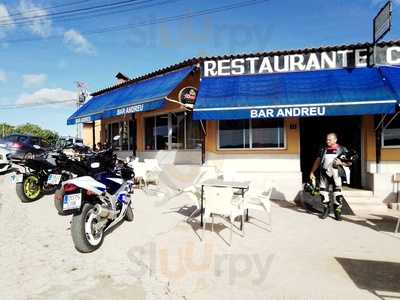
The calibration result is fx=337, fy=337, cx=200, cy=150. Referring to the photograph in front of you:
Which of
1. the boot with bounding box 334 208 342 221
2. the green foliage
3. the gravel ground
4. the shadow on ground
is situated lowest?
the shadow on ground

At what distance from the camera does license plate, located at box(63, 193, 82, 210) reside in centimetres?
522

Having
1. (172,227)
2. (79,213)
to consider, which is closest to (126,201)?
(172,227)

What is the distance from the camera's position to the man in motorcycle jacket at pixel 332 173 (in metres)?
7.63

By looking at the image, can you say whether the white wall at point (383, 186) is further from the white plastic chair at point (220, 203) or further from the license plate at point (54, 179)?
the license plate at point (54, 179)

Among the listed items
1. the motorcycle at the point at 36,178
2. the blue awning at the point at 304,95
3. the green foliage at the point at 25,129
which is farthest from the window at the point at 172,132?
the green foliage at the point at 25,129

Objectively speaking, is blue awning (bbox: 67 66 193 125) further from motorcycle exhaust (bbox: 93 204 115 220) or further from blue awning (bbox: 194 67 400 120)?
motorcycle exhaust (bbox: 93 204 115 220)

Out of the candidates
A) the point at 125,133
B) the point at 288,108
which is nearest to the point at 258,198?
the point at 288,108

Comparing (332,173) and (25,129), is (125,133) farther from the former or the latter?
(25,129)

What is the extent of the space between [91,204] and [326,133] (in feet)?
29.4

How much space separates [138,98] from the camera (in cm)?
1230

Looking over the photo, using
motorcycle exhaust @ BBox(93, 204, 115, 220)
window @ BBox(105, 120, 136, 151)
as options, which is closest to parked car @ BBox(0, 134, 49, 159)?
window @ BBox(105, 120, 136, 151)

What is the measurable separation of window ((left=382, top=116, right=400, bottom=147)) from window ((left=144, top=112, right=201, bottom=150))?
19.7 ft

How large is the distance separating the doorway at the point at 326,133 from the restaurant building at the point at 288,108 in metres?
0.03

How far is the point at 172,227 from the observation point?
270 inches
